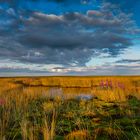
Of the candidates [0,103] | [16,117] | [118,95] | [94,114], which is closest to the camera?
[16,117]

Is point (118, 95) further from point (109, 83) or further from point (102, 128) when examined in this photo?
point (102, 128)

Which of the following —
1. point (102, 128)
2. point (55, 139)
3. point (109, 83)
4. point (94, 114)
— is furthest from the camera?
point (109, 83)

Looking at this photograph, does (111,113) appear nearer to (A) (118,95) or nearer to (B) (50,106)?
(B) (50,106)

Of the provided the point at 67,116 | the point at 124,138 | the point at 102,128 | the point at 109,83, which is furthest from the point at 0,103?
the point at 109,83

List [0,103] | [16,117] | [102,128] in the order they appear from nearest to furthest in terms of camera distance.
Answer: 1. [102,128]
2. [16,117]
3. [0,103]

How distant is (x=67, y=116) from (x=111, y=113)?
1.66 metres

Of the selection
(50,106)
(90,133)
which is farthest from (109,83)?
(90,133)

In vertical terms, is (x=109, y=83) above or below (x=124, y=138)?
above

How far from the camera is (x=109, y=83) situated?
17.2 meters

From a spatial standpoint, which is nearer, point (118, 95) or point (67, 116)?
point (67, 116)

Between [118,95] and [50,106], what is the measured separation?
4.58 metres

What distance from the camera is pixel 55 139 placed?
660 centimetres

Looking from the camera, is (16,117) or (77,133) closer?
(77,133)

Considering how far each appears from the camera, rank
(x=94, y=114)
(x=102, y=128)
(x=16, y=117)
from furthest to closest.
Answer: (x=94, y=114) < (x=16, y=117) < (x=102, y=128)
